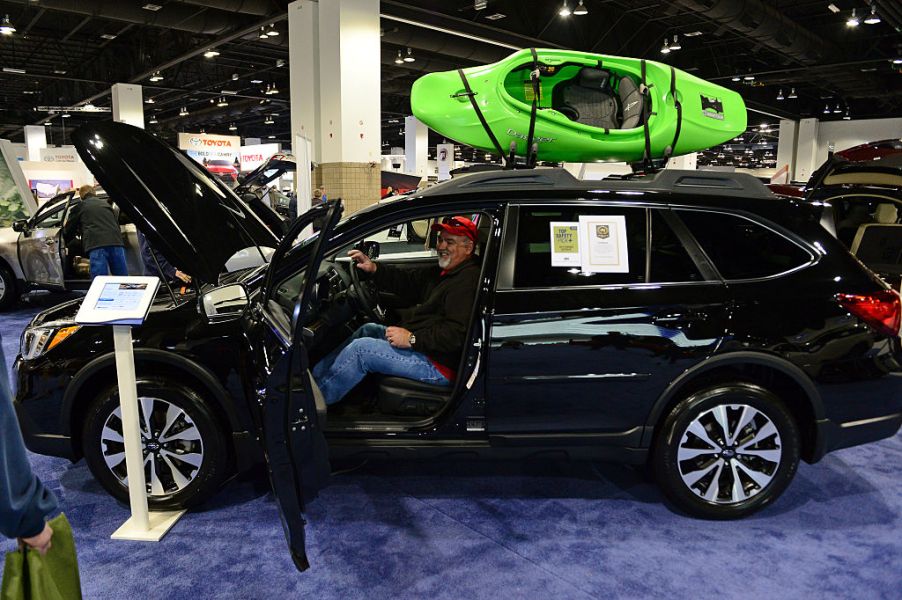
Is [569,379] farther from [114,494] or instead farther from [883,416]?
[114,494]

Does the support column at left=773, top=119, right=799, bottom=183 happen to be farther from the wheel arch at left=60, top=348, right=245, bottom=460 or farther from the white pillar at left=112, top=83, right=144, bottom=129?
the wheel arch at left=60, top=348, right=245, bottom=460

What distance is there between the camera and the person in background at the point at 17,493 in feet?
3.60

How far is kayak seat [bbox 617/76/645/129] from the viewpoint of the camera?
3393 mm

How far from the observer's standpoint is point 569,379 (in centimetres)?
259

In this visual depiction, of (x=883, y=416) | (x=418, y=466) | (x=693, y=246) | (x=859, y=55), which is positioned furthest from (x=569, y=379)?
(x=859, y=55)

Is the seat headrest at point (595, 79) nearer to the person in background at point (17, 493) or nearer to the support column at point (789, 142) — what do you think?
the person in background at point (17, 493)

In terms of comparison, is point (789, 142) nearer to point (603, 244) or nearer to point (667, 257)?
point (667, 257)

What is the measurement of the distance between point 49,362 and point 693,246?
2.74 meters

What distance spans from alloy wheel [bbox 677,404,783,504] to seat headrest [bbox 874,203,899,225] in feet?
14.9

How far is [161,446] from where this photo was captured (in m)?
2.72

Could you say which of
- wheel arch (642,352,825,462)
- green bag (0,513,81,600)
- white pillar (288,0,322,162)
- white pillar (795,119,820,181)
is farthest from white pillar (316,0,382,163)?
white pillar (795,119,820,181)

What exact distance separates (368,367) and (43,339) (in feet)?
4.58

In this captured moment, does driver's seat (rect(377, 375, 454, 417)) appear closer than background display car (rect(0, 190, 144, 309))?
Yes

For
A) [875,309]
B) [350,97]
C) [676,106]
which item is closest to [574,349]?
[875,309]
